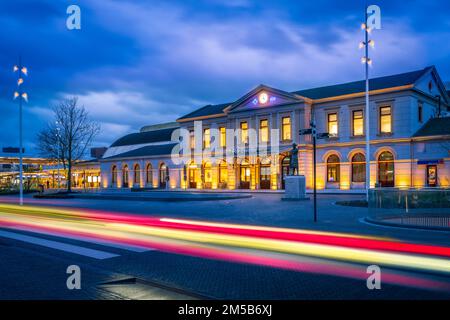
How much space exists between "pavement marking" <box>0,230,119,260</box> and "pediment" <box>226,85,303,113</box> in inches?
1384

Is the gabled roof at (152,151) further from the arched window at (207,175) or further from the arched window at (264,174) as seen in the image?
the arched window at (264,174)

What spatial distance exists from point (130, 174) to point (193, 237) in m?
52.1

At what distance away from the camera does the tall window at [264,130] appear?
4691cm

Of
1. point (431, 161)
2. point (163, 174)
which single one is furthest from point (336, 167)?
point (163, 174)

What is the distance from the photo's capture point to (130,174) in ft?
203

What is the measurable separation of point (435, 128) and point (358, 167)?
312 inches

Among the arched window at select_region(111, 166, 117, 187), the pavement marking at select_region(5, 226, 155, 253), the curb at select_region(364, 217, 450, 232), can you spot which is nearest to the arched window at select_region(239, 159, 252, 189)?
the arched window at select_region(111, 166, 117, 187)

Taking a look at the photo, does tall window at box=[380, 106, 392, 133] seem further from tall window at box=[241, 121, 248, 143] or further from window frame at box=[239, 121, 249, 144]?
tall window at box=[241, 121, 248, 143]

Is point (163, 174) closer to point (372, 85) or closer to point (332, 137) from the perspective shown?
point (332, 137)

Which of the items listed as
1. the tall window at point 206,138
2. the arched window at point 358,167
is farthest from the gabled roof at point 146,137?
the arched window at point 358,167

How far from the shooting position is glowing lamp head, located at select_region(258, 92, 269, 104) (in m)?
46.4

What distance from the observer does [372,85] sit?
134 ft

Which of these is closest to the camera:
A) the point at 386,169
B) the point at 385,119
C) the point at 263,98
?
the point at 386,169
